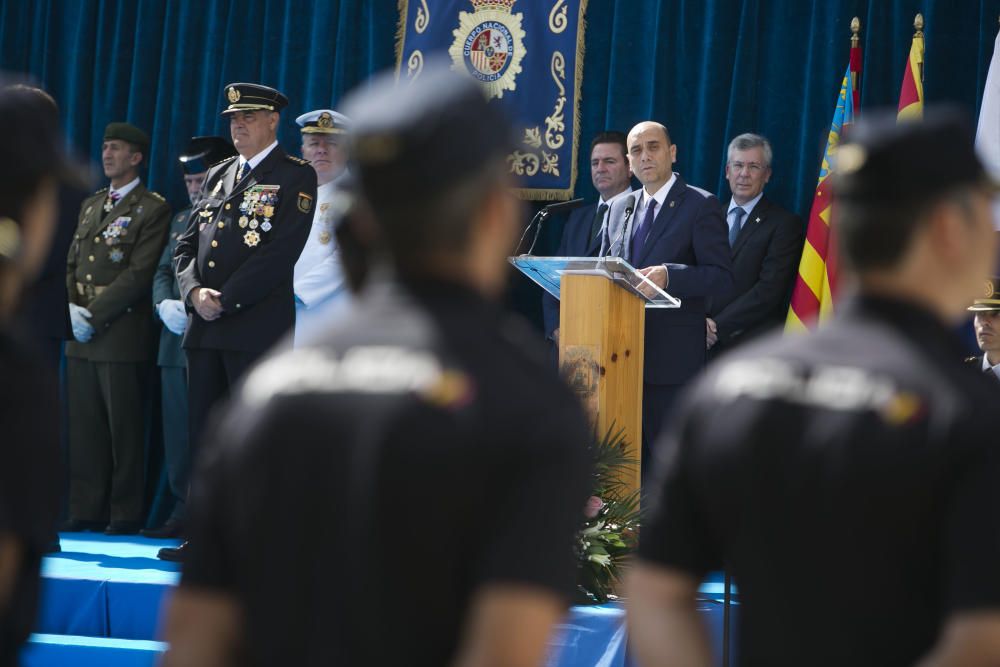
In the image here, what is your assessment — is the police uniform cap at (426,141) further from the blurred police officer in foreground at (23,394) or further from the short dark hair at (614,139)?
the short dark hair at (614,139)

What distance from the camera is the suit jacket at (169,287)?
6.05 metres

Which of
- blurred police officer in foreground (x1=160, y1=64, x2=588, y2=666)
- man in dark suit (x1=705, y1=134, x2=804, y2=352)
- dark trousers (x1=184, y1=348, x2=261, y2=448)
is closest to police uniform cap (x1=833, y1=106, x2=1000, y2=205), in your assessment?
blurred police officer in foreground (x1=160, y1=64, x2=588, y2=666)

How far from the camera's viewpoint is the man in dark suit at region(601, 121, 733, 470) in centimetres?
504

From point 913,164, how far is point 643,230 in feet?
12.7

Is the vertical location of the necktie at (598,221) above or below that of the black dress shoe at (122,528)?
above

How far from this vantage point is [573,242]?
19.5 ft

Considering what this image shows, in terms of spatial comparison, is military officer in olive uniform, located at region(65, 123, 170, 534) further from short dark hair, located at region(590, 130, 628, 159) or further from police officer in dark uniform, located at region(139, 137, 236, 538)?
short dark hair, located at region(590, 130, 628, 159)

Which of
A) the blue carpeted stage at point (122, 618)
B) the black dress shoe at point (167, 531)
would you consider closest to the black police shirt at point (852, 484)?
the blue carpeted stage at point (122, 618)

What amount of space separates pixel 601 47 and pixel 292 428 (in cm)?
541

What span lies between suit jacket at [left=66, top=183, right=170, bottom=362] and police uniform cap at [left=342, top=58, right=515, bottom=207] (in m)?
5.09

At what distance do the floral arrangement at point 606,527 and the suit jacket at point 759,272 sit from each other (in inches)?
48.6

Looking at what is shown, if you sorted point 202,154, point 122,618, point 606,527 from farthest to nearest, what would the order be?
point 202,154 < point 122,618 < point 606,527

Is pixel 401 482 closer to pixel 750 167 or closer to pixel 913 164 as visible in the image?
pixel 913 164

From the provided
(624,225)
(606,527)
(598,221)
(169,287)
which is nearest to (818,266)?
(624,225)
